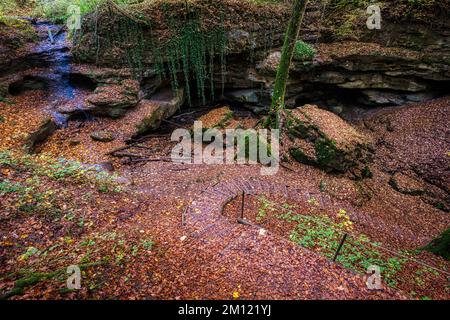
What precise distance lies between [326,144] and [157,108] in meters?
8.08

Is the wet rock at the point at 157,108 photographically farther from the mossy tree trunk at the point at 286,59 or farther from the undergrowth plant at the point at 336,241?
the undergrowth plant at the point at 336,241

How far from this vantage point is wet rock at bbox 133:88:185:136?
11492 mm

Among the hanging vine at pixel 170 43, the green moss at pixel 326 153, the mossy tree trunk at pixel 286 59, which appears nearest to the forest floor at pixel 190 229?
the green moss at pixel 326 153

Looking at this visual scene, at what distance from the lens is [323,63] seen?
1238 cm

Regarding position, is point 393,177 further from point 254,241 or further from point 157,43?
point 157,43

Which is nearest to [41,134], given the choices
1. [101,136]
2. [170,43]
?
[101,136]

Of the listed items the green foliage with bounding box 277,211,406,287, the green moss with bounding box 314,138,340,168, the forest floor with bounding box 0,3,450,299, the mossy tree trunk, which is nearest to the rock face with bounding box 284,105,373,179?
the green moss with bounding box 314,138,340,168

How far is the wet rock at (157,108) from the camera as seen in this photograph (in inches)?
452

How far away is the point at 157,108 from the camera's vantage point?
12.1 m

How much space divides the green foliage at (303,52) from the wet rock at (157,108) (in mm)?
6377

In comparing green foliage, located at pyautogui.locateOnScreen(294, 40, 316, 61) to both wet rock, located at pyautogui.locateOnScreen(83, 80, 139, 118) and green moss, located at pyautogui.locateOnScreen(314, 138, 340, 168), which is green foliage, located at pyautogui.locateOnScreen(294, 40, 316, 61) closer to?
green moss, located at pyautogui.locateOnScreen(314, 138, 340, 168)

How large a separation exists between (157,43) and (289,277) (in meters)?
11.3

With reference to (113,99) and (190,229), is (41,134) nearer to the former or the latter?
(113,99)

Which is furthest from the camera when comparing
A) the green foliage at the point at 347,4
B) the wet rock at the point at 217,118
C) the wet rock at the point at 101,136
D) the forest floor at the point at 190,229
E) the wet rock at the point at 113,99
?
the wet rock at the point at 217,118
